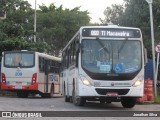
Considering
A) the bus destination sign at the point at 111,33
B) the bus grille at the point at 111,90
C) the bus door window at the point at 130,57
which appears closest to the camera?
the bus grille at the point at 111,90

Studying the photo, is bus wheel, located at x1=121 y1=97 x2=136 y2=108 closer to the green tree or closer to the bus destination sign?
the bus destination sign

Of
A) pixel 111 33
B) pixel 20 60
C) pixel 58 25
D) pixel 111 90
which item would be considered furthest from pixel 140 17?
pixel 58 25

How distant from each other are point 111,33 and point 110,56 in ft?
3.07

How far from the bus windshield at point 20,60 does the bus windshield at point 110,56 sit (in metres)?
10.7

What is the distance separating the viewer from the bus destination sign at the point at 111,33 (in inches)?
723

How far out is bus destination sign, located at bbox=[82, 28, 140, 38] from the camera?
1838cm

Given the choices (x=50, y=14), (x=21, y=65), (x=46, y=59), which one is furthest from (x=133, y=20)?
(x=50, y=14)

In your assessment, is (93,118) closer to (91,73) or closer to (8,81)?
(91,73)

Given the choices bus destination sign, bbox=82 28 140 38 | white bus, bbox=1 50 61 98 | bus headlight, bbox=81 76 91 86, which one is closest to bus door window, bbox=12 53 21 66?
white bus, bbox=1 50 61 98

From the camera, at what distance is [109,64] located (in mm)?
18000

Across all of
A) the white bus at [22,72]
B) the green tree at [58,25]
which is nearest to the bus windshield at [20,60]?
the white bus at [22,72]

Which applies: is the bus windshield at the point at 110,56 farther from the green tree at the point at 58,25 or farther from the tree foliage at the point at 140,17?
the green tree at the point at 58,25

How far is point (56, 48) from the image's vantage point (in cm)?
5425

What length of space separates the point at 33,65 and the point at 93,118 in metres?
14.6
